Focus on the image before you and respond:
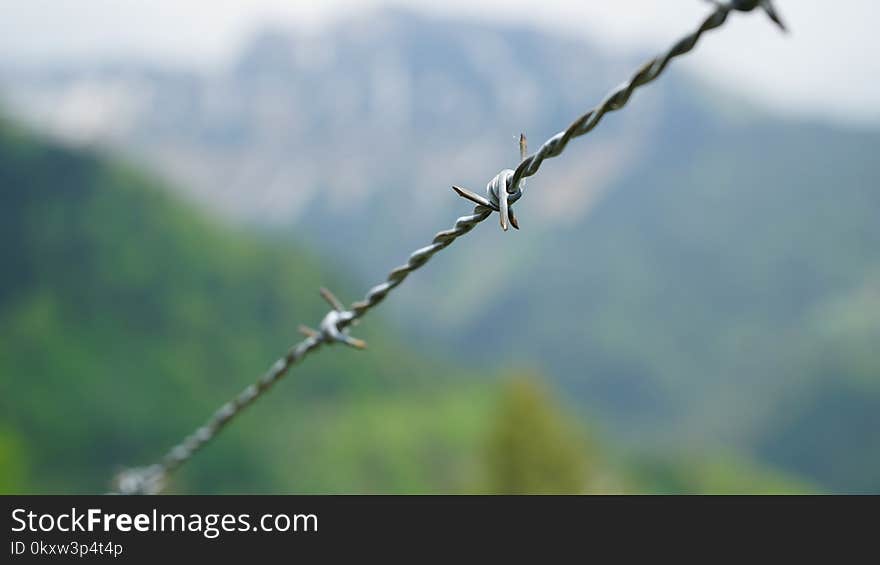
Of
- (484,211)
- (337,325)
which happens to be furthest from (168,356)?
(484,211)

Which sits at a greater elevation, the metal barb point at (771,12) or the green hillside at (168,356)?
the green hillside at (168,356)

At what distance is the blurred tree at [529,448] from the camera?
26.1 metres

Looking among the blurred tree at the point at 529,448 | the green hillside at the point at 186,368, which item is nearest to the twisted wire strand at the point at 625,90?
the blurred tree at the point at 529,448

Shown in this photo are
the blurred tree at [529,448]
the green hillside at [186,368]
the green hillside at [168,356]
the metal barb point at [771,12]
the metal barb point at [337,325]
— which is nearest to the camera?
the metal barb point at [771,12]

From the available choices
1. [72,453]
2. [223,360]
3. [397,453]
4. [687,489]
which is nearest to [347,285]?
[223,360]

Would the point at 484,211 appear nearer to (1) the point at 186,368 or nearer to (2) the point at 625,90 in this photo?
(2) the point at 625,90

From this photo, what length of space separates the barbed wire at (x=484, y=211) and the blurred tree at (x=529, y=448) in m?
23.5

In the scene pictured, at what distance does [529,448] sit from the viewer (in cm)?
2622

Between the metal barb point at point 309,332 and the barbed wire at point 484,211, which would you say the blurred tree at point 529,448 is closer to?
the barbed wire at point 484,211

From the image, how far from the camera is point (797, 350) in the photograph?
187375 mm

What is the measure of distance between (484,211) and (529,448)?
2484 centimetres

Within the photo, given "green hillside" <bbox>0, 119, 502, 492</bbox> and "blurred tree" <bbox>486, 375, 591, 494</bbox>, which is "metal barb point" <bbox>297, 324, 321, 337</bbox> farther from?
"green hillside" <bbox>0, 119, 502, 492</bbox>
